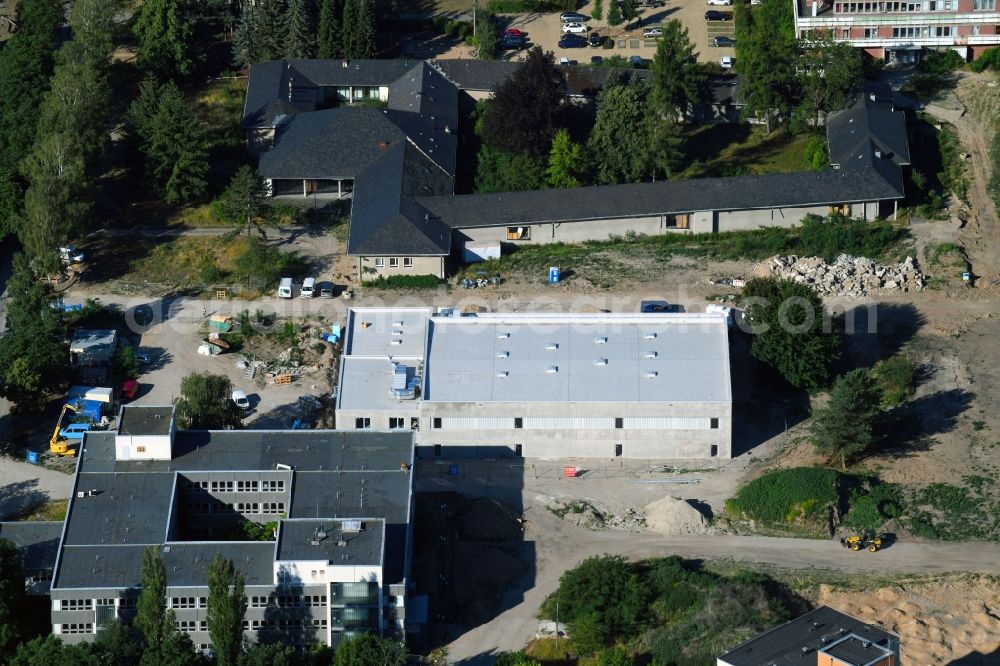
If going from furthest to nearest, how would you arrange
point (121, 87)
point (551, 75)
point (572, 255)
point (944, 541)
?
point (121, 87)
point (551, 75)
point (572, 255)
point (944, 541)

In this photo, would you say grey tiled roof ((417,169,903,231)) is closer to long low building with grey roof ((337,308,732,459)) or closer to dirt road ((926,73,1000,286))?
dirt road ((926,73,1000,286))

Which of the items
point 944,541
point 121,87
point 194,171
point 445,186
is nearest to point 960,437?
point 944,541

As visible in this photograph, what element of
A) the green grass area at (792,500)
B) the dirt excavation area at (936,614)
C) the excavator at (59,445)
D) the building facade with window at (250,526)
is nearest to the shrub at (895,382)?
the green grass area at (792,500)

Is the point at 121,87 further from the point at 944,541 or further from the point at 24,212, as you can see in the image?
the point at 944,541

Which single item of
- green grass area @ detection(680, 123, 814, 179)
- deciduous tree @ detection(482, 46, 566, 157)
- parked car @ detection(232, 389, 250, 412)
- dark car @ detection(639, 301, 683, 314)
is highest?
deciduous tree @ detection(482, 46, 566, 157)

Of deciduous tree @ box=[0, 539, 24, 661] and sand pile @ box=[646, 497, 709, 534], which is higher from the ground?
deciduous tree @ box=[0, 539, 24, 661]

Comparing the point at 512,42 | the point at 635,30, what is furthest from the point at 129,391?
the point at 635,30

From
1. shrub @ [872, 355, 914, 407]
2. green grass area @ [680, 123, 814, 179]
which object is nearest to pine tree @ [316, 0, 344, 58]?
green grass area @ [680, 123, 814, 179]

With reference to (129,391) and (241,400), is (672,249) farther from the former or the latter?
(129,391)
